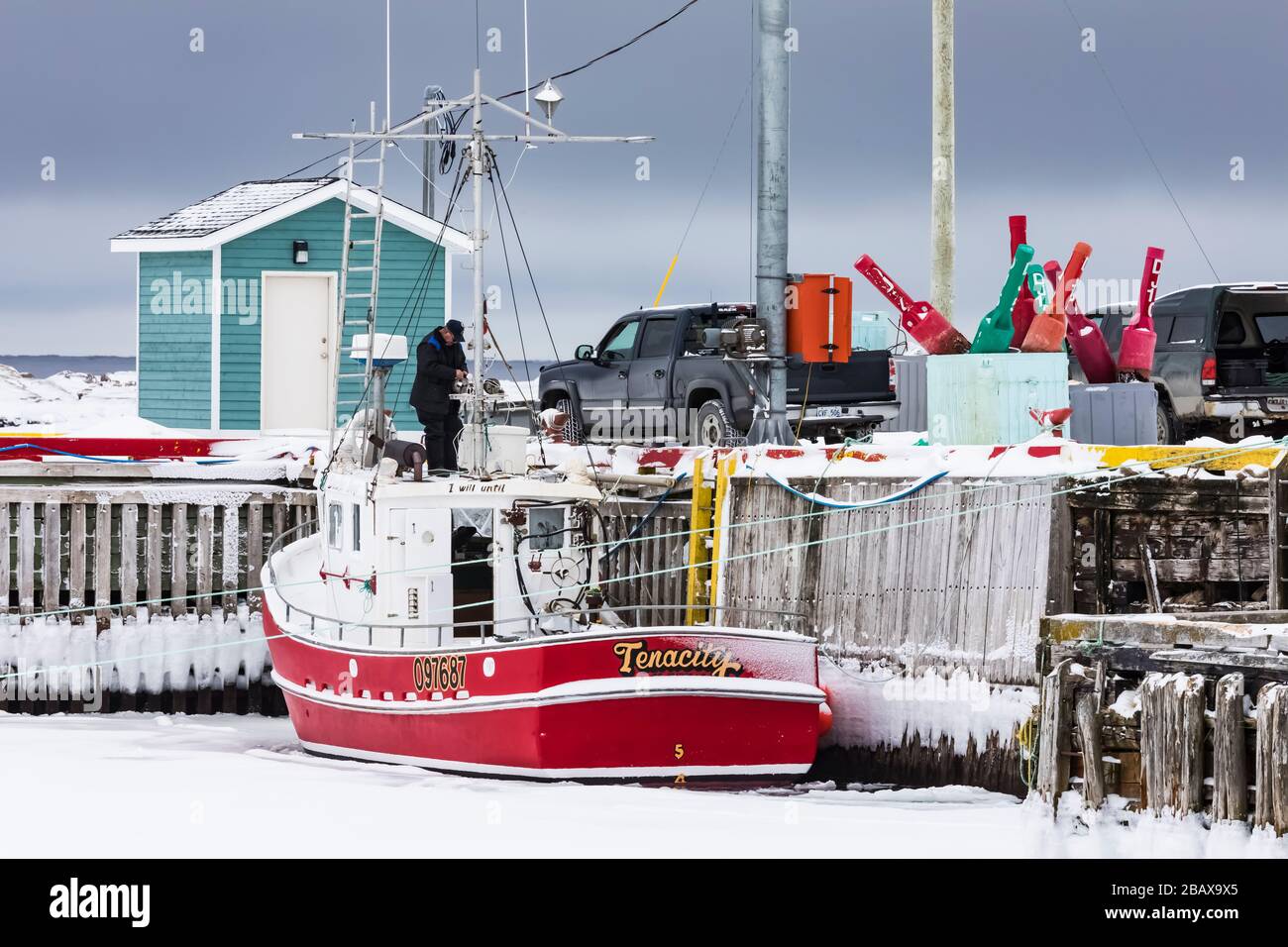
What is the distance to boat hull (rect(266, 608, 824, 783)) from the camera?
40.2 ft

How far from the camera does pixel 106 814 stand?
11.9 meters

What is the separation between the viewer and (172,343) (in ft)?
83.1

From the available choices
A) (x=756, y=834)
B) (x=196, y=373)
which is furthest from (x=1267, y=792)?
(x=196, y=373)

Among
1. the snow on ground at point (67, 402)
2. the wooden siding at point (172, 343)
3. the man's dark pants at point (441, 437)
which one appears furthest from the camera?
the snow on ground at point (67, 402)

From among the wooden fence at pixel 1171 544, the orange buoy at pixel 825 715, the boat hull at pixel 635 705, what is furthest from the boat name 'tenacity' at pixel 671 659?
the wooden fence at pixel 1171 544

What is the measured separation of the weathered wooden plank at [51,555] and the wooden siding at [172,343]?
309 inches

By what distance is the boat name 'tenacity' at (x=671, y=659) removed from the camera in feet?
40.2

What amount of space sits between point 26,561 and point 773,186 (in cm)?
855

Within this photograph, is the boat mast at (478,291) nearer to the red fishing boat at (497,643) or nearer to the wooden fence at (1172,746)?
the red fishing boat at (497,643)

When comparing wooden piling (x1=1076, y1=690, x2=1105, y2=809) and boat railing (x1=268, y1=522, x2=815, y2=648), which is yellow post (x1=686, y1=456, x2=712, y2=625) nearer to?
boat railing (x1=268, y1=522, x2=815, y2=648)

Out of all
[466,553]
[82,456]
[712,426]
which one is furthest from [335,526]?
[712,426]

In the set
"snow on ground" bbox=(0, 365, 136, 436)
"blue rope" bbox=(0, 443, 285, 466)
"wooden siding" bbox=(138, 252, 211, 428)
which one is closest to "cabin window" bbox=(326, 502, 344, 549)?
"blue rope" bbox=(0, 443, 285, 466)

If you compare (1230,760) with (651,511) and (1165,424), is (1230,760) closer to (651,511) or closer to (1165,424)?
(651,511)

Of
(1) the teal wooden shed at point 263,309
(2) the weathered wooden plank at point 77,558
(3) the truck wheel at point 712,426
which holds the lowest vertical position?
(2) the weathered wooden plank at point 77,558
